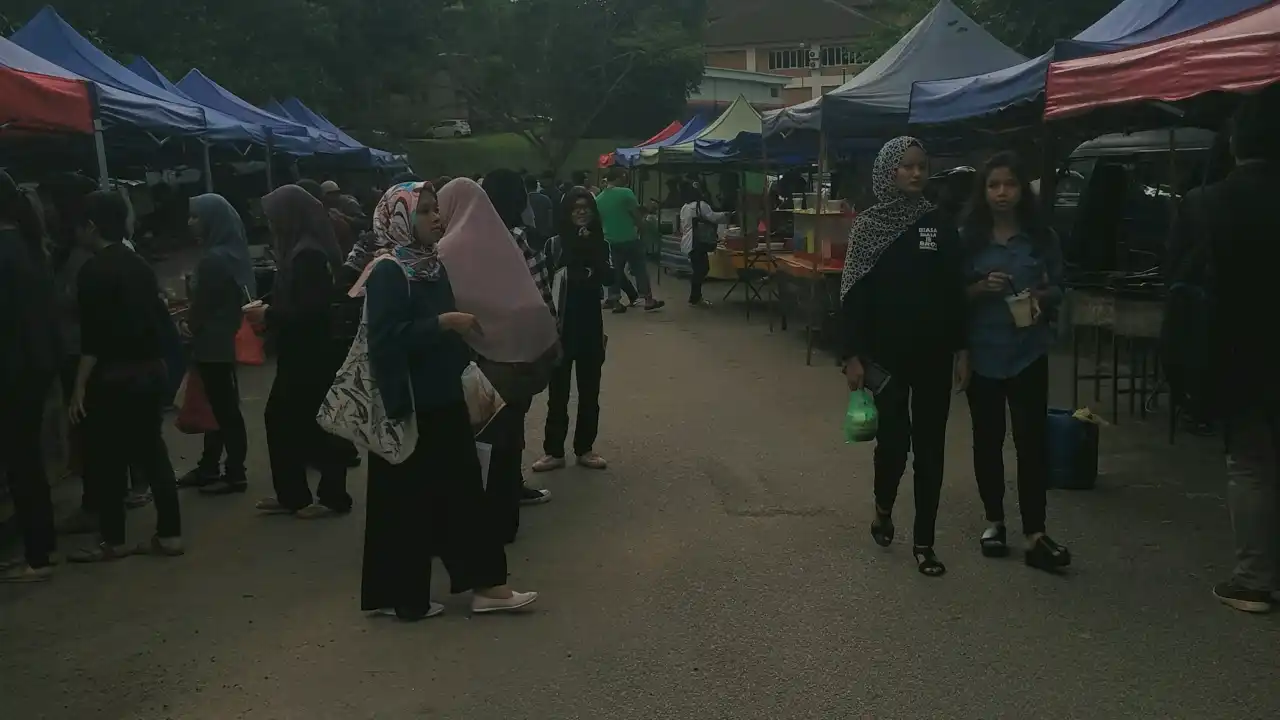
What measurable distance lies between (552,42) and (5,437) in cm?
4746

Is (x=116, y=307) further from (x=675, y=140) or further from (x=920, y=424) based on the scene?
(x=675, y=140)

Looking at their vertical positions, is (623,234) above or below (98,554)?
above

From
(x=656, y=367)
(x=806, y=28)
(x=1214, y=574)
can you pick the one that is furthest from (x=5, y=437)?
(x=806, y=28)

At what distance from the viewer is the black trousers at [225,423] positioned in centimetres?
711

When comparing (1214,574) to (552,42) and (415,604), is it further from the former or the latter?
(552,42)

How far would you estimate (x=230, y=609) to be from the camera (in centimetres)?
536

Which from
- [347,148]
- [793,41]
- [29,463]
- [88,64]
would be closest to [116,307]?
[29,463]

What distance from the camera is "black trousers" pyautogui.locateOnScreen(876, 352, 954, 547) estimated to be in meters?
5.38

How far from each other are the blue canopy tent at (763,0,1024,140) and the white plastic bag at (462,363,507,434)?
24.5 ft

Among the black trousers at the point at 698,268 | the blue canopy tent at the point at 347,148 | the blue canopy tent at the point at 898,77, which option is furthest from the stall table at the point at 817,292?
the blue canopy tent at the point at 347,148

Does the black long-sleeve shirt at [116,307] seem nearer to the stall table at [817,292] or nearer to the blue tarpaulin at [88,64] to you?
the blue tarpaulin at [88,64]

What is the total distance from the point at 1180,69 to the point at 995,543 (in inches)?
98.6

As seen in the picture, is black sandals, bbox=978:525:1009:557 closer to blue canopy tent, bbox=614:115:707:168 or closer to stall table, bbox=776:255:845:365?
stall table, bbox=776:255:845:365

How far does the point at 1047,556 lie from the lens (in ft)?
18.0
